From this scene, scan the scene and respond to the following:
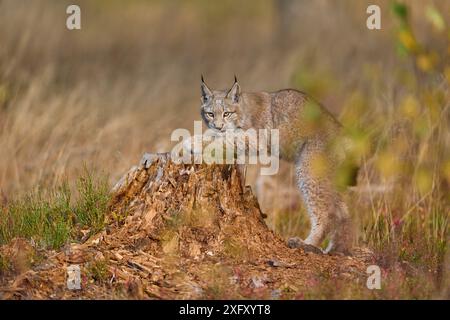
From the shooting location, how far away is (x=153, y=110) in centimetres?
972

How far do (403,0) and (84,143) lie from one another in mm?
3378

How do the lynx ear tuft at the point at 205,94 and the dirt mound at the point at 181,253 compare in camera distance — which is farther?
the lynx ear tuft at the point at 205,94

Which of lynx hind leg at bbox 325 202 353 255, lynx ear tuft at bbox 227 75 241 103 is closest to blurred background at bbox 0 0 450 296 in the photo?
lynx hind leg at bbox 325 202 353 255

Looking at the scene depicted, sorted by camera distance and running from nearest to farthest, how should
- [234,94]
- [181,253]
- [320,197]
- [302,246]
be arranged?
[181,253]
[302,246]
[320,197]
[234,94]

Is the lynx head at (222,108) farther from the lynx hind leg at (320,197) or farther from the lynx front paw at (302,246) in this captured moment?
the lynx front paw at (302,246)

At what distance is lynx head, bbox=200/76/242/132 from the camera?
6336 millimetres

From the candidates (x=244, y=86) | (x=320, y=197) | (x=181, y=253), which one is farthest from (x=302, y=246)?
(x=244, y=86)

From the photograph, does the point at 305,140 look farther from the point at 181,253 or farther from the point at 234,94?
the point at 181,253

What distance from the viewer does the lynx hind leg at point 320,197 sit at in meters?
6.22

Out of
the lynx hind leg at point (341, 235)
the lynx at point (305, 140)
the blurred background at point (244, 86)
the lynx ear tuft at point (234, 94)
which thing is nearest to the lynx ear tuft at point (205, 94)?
the lynx at point (305, 140)

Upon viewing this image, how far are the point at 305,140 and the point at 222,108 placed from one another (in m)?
0.69

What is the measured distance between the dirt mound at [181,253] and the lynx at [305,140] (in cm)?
65

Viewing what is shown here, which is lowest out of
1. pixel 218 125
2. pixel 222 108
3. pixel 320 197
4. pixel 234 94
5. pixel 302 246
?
pixel 302 246

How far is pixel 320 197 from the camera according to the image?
248 inches
